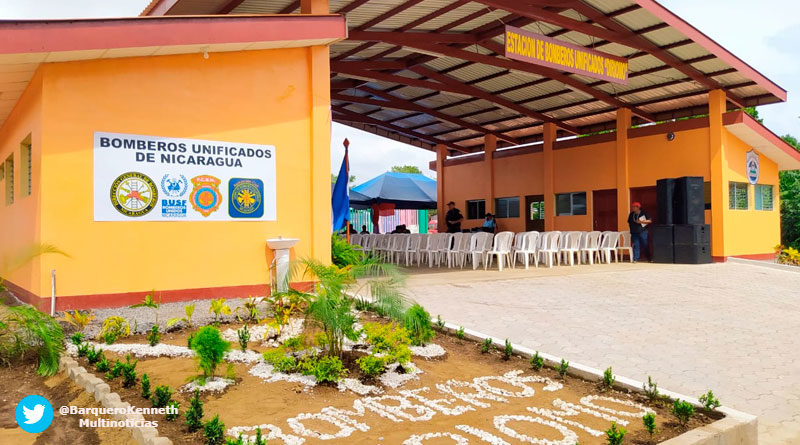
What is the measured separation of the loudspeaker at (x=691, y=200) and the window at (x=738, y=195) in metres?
1.58

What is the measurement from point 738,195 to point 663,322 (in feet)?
34.1

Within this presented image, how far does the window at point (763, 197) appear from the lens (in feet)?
52.7

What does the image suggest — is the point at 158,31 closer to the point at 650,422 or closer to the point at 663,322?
the point at 650,422

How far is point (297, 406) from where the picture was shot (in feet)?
12.9

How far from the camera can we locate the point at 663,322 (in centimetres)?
697

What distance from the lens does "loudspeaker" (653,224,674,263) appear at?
1424 cm

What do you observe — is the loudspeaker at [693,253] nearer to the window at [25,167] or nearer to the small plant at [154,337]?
the small plant at [154,337]

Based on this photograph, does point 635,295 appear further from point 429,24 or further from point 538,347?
point 429,24

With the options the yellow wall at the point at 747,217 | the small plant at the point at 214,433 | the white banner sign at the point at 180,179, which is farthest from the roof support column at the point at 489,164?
the small plant at the point at 214,433

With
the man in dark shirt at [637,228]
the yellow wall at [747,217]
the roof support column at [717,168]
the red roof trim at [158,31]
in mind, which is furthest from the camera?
the man in dark shirt at [637,228]

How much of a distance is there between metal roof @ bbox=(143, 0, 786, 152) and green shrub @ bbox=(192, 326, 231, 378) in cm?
672

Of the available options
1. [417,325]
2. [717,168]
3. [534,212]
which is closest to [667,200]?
[717,168]

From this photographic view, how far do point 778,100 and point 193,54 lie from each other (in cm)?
1419

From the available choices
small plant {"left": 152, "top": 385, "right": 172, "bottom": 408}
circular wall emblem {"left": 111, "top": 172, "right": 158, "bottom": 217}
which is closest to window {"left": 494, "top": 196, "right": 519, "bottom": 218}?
circular wall emblem {"left": 111, "top": 172, "right": 158, "bottom": 217}
